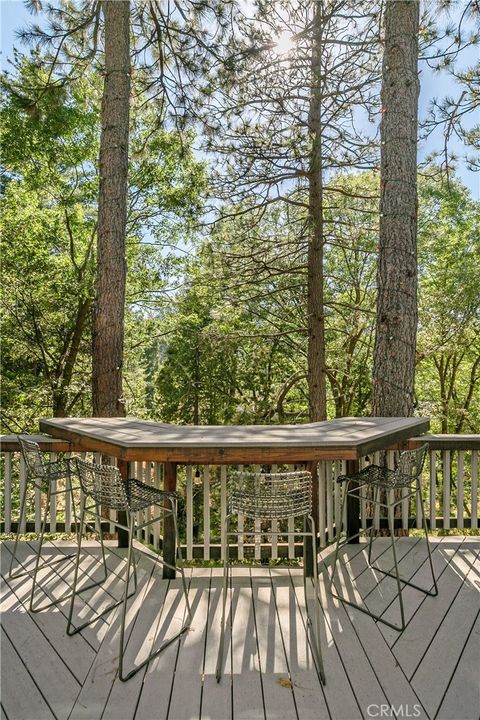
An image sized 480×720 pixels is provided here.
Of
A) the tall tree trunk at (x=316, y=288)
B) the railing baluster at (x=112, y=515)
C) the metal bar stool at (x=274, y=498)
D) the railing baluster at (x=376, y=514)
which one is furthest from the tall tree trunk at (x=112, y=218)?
the tall tree trunk at (x=316, y=288)

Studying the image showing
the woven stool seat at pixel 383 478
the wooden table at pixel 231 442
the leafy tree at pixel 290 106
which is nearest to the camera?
the wooden table at pixel 231 442

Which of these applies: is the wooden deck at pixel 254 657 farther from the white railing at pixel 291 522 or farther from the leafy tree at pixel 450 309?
the leafy tree at pixel 450 309

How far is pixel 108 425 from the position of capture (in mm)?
3316

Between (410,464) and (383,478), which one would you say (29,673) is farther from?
(410,464)

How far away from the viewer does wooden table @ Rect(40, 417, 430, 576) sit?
8.38ft

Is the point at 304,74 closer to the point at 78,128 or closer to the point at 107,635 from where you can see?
the point at 78,128

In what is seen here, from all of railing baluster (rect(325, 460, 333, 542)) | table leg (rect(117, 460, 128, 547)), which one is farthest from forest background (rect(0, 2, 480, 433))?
table leg (rect(117, 460, 128, 547))

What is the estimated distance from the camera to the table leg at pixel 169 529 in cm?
294

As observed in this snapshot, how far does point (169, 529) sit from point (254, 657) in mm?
A: 997

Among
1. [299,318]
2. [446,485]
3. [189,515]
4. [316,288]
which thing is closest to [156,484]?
[189,515]

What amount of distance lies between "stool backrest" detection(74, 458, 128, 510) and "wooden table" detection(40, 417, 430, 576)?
0.14 metres

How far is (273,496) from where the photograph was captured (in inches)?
93.3
